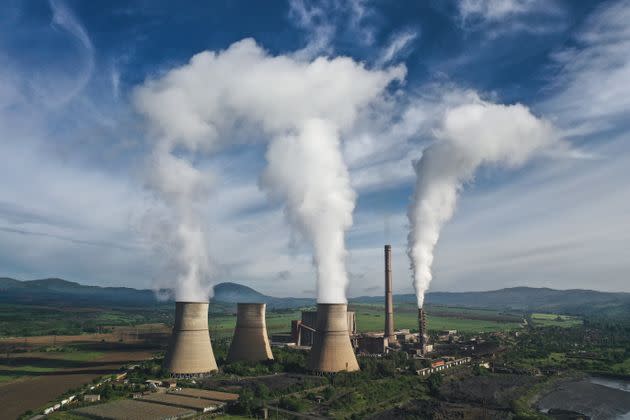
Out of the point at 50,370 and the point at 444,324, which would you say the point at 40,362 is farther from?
the point at 444,324

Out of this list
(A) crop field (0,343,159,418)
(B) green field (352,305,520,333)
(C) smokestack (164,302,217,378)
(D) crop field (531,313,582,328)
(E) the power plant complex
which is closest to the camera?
(A) crop field (0,343,159,418)

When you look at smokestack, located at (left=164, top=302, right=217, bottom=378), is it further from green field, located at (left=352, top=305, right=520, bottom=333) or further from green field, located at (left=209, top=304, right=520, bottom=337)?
green field, located at (left=352, top=305, right=520, bottom=333)

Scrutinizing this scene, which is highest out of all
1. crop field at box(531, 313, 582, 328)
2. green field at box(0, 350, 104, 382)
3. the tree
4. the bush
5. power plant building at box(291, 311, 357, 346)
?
power plant building at box(291, 311, 357, 346)

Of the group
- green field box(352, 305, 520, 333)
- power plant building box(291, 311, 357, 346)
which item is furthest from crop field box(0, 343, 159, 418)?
green field box(352, 305, 520, 333)

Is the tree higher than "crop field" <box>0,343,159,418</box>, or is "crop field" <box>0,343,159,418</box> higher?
the tree

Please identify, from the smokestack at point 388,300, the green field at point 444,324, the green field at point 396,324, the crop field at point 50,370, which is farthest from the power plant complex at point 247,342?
the green field at point 444,324

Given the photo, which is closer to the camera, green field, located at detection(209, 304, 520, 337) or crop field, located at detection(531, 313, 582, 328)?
green field, located at detection(209, 304, 520, 337)

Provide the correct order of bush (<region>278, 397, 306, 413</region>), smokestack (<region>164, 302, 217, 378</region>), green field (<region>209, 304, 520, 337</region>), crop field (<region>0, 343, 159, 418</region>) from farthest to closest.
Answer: green field (<region>209, 304, 520, 337</region>) → smokestack (<region>164, 302, 217, 378</region>) → crop field (<region>0, 343, 159, 418</region>) → bush (<region>278, 397, 306, 413</region>)

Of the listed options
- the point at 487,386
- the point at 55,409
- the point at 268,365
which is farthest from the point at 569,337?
→ the point at 55,409
